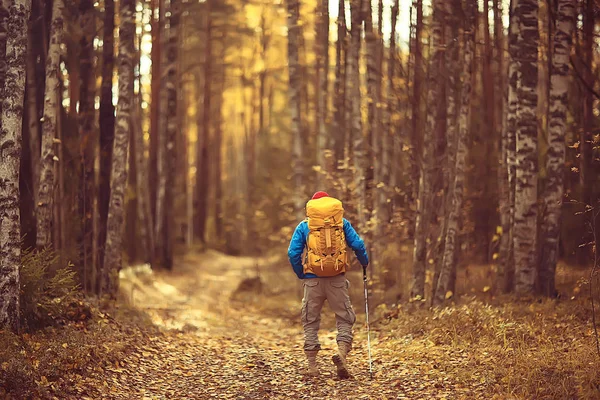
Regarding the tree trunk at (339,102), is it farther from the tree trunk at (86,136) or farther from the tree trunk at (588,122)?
the tree trunk at (86,136)

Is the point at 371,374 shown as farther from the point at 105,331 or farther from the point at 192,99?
the point at 192,99

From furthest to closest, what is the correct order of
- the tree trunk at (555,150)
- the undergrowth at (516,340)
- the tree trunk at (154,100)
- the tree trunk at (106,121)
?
1. the tree trunk at (154,100)
2. the tree trunk at (106,121)
3. the tree trunk at (555,150)
4. the undergrowth at (516,340)

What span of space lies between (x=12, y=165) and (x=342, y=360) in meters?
→ 4.68

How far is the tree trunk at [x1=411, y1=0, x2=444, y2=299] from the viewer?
1258 centimetres

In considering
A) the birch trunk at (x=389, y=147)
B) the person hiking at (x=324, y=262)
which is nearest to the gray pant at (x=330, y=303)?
the person hiking at (x=324, y=262)

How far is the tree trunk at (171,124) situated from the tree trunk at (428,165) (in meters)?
10.2

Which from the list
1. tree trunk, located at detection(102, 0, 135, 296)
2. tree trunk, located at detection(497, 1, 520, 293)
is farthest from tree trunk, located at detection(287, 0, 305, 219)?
tree trunk, located at detection(497, 1, 520, 293)

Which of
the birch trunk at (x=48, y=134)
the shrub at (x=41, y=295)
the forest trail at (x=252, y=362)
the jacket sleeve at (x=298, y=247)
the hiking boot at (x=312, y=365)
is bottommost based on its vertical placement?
the forest trail at (x=252, y=362)

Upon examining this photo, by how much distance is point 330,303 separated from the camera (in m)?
8.55

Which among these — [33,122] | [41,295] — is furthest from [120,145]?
[41,295]

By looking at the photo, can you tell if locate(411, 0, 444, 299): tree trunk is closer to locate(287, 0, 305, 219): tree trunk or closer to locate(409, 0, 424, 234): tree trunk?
locate(409, 0, 424, 234): tree trunk

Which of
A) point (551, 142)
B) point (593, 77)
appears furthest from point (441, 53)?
point (593, 77)

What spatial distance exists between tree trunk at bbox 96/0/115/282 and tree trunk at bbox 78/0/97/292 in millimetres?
338

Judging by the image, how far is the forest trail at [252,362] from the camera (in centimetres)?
788
